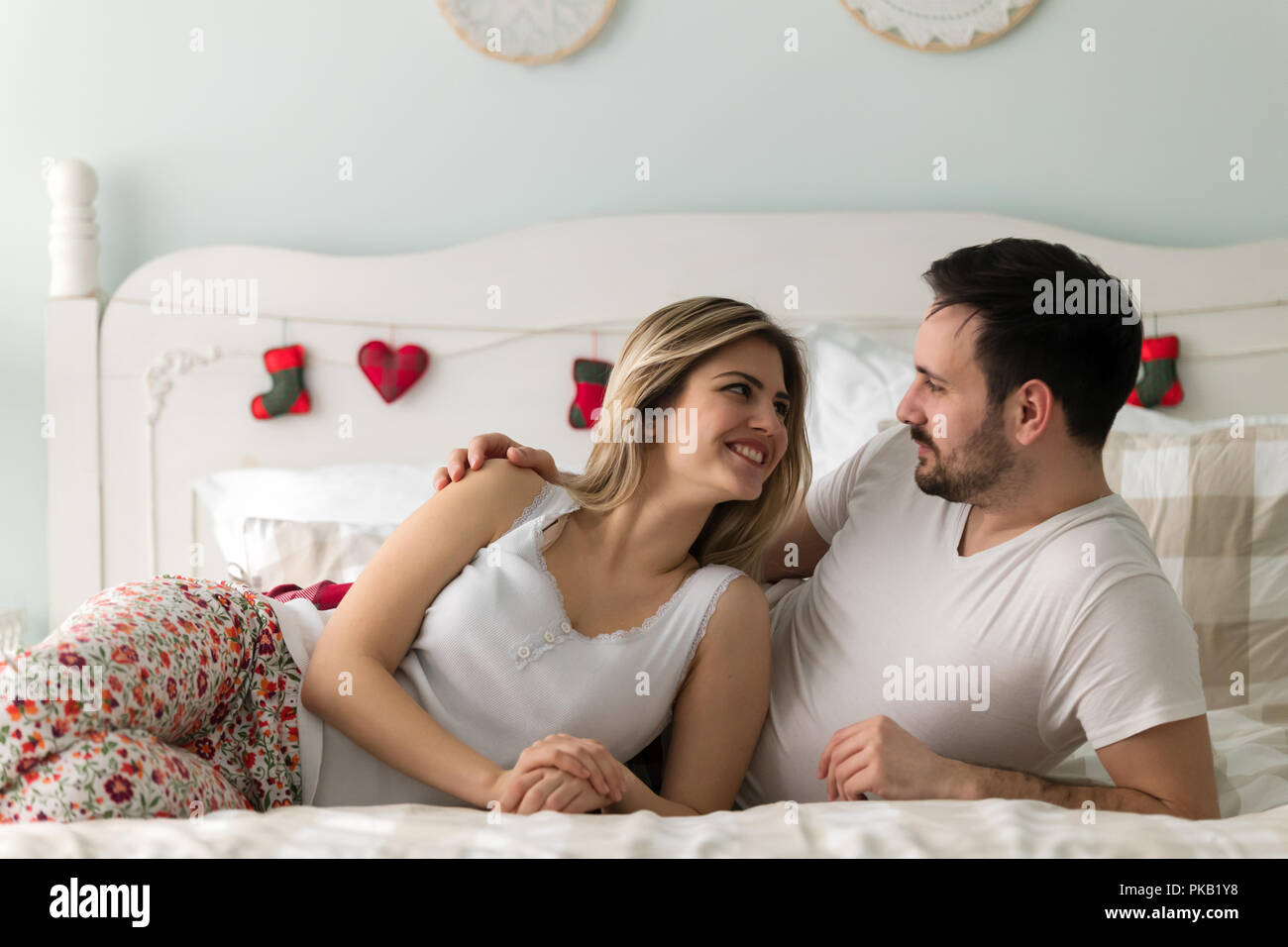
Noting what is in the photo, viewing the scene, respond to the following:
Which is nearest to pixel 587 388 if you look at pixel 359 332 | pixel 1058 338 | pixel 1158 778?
pixel 359 332

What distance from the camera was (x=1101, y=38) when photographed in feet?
7.16

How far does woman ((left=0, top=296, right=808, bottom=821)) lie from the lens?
108cm

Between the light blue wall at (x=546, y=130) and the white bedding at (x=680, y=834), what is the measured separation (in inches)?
62.4

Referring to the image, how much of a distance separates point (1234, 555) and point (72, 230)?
224cm

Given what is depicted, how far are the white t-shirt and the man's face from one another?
0.16ft

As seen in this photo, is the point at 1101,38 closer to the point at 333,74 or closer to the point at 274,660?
the point at 333,74

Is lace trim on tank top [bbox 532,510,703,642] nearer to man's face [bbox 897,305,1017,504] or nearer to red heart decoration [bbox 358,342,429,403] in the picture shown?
man's face [bbox 897,305,1017,504]

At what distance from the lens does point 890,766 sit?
1044 millimetres

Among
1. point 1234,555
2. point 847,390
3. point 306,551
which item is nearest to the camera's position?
point 1234,555

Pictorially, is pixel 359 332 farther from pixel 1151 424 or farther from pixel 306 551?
pixel 1151 424

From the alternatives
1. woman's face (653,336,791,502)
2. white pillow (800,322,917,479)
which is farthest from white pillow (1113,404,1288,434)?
woman's face (653,336,791,502)

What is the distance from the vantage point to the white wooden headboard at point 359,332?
218cm

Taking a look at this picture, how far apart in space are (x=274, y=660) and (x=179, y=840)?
44 centimetres

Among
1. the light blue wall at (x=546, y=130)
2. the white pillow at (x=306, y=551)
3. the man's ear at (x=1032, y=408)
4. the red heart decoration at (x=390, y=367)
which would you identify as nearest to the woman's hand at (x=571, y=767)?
the man's ear at (x=1032, y=408)
